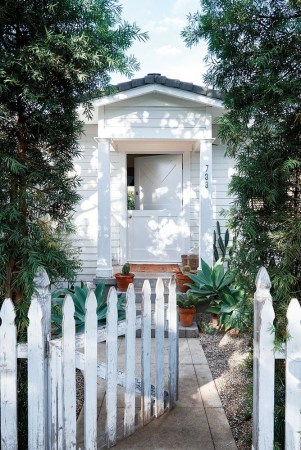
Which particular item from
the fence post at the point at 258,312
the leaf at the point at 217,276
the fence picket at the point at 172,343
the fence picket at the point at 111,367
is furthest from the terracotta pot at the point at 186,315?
the fence post at the point at 258,312

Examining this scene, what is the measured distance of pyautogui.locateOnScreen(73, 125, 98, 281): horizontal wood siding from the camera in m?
6.04

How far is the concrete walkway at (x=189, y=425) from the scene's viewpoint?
6.49ft

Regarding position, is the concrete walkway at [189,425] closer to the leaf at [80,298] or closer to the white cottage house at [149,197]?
the leaf at [80,298]

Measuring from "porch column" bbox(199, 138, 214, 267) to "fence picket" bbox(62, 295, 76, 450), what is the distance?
3.57m

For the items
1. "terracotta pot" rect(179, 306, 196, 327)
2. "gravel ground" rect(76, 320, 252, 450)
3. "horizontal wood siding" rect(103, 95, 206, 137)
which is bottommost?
"gravel ground" rect(76, 320, 252, 450)

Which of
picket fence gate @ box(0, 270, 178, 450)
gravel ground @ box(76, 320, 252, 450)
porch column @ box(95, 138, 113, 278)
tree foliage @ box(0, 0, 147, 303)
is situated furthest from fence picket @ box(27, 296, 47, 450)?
porch column @ box(95, 138, 113, 278)

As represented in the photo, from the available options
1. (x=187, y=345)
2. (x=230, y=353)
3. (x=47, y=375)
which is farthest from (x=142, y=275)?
(x=47, y=375)

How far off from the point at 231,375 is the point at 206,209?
2.62 metres

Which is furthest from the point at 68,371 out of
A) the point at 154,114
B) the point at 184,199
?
the point at 184,199

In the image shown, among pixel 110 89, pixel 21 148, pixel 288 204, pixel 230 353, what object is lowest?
pixel 230 353

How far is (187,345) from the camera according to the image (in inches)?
151

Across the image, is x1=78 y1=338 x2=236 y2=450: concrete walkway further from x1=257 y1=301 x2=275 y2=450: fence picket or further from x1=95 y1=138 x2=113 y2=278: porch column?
x1=95 y1=138 x2=113 y2=278: porch column

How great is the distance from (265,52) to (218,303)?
3357 mm

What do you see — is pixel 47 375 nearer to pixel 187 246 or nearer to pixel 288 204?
pixel 288 204
